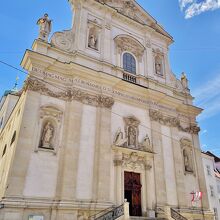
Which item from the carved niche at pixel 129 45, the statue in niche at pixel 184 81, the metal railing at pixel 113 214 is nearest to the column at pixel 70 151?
the metal railing at pixel 113 214

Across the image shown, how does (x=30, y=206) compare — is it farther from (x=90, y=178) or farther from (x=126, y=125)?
(x=126, y=125)

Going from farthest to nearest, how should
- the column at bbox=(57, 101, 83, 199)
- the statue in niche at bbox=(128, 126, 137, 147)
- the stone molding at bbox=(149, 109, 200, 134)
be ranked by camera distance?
1. the stone molding at bbox=(149, 109, 200, 134)
2. the statue in niche at bbox=(128, 126, 137, 147)
3. the column at bbox=(57, 101, 83, 199)

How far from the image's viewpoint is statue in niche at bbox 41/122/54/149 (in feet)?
39.1

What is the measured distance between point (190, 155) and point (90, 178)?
8235 mm

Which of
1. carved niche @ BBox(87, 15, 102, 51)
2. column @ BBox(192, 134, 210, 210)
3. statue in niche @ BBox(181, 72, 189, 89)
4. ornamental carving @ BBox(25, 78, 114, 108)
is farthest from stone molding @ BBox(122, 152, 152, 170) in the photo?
statue in niche @ BBox(181, 72, 189, 89)

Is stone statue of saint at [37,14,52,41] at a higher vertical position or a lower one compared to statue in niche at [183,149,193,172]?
higher

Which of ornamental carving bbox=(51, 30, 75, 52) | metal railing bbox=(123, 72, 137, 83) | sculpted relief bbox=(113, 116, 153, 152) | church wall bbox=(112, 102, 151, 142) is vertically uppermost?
ornamental carving bbox=(51, 30, 75, 52)

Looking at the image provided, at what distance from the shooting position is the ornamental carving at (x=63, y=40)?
14.8 metres

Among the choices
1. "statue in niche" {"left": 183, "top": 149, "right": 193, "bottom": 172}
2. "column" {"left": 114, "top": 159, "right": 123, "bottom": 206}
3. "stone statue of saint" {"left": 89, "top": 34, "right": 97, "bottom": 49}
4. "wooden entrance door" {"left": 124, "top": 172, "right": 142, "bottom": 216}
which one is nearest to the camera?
"column" {"left": 114, "top": 159, "right": 123, "bottom": 206}

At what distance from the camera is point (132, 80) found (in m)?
16.8

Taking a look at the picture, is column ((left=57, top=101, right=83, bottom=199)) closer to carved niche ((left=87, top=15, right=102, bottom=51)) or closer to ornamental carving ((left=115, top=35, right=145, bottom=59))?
carved niche ((left=87, top=15, right=102, bottom=51))

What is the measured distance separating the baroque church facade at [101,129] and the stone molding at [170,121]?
0.24 ft

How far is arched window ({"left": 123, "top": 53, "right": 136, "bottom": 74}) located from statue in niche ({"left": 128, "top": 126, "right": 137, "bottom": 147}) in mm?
4476

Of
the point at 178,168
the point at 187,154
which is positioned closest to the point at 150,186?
the point at 178,168
